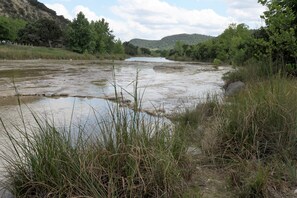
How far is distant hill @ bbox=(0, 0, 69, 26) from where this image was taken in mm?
82500

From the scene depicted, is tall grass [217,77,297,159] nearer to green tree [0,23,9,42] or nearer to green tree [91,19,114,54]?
green tree [0,23,9,42]

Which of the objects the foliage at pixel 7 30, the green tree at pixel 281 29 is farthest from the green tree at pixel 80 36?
the green tree at pixel 281 29

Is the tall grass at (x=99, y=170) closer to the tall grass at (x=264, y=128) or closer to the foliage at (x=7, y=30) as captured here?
the tall grass at (x=264, y=128)

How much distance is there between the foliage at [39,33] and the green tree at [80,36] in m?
3.32

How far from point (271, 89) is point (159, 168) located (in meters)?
2.01

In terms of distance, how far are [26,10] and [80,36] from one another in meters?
35.4

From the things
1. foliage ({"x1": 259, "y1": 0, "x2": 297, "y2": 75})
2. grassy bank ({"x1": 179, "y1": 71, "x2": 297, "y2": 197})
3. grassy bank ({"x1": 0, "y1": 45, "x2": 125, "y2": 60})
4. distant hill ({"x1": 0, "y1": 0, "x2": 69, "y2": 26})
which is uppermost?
distant hill ({"x1": 0, "y1": 0, "x2": 69, "y2": 26})

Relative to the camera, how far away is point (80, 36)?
213 ft

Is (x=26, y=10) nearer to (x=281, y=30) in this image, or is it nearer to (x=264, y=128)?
(x=281, y=30)

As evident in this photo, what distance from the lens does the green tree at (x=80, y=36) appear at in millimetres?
64125

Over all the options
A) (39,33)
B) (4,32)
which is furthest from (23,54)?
(39,33)

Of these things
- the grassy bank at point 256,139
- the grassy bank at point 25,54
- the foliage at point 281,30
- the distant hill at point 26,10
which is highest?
the distant hill at point 26,10

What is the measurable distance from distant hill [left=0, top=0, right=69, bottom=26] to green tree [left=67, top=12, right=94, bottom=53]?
71.7 ft

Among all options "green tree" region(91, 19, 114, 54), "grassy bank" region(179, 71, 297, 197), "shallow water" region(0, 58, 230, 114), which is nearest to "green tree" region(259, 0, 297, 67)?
"shallow water" region(0, 58, 230, 114)
